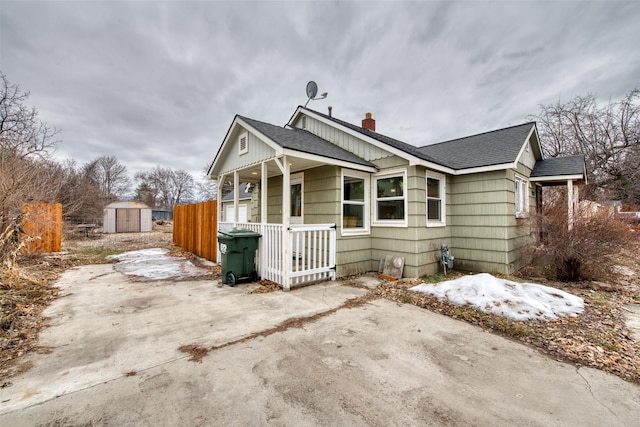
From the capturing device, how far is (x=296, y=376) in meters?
2.49

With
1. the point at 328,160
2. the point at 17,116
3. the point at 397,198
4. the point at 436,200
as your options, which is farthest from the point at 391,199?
the point at 17,116

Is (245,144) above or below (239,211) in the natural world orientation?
above

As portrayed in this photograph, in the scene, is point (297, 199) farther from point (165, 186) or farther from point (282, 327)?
point (165, 186)

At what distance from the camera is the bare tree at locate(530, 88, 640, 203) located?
52.5ft

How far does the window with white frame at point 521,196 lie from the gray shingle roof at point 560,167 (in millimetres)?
807

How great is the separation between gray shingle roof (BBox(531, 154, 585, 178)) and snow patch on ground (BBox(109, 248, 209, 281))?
439 inches

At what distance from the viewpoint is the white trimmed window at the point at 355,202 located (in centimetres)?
677

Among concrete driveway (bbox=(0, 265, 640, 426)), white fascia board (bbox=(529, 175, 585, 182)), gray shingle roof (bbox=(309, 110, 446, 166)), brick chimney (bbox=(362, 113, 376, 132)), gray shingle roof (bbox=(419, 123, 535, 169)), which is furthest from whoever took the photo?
brick chimney (bbox=(362, 113, 376, 132))

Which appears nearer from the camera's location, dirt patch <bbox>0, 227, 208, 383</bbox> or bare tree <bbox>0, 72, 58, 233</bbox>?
dirt patch <bbox>0, 227, 208, 383</bbox>

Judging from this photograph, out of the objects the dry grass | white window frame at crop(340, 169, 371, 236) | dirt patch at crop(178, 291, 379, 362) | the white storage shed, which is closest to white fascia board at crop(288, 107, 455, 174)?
white window frame at crop(340, 169, 371, 236)

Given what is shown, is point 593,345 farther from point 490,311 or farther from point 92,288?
point 92,288

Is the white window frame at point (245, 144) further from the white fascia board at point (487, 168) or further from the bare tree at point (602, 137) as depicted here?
the bare tree at point (602, 137)

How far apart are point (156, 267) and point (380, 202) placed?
6.94 m

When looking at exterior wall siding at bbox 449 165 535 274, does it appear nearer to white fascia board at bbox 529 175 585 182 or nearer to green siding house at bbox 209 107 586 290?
green siding house at bbox 209 107 586 290
